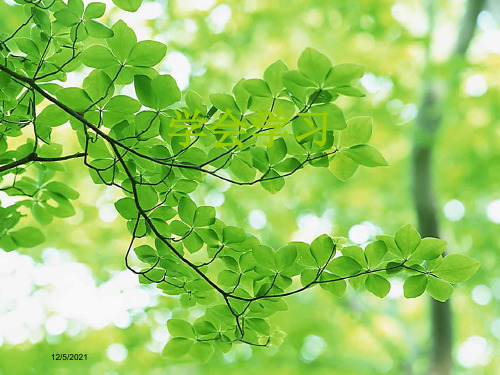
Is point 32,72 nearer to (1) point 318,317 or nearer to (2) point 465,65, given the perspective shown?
(2) point 465,65

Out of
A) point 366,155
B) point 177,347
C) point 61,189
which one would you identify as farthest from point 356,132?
point 61,189

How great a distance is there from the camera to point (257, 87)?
0.79 metres

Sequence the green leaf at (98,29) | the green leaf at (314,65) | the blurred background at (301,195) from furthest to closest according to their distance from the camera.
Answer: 1. the blurred background at (301,195)
2. the green leaf at (98,29)
3. the green leaf at (314,65)

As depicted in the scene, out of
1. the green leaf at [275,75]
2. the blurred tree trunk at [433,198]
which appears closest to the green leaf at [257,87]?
the green leaf at [275,75]

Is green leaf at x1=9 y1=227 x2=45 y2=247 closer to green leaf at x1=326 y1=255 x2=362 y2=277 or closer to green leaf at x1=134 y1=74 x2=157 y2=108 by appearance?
green leaf at x1=134 y1=74 x2=157 y2=108

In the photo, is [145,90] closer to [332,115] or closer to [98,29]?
[98,29]

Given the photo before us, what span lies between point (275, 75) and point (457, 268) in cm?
46

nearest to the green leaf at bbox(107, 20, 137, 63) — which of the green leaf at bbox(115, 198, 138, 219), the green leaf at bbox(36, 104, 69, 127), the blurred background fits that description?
the green leaf at bbox(36, 104, 69, 127)

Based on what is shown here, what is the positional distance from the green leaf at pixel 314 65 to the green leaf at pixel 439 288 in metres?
0.43

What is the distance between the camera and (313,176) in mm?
4844

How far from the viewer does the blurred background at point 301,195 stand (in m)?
3.81

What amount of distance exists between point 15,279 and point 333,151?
444cm

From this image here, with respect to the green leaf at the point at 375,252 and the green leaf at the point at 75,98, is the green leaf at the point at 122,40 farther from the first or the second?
the green leaf at the point at 375,252

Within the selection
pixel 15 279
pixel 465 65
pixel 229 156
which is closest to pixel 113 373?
pixel 15 279
